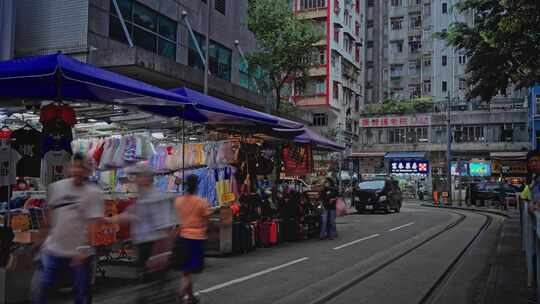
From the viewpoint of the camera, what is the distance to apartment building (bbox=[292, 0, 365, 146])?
55.2 meters

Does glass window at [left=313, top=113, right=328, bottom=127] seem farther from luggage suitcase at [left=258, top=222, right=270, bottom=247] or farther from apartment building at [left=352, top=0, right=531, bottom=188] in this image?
luggage suitcase at [left=258, top=222, right=270, bottom=247]

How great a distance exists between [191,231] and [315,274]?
11.8ft

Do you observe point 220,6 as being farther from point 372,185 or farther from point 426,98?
point 426,98

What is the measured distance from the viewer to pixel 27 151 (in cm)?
963

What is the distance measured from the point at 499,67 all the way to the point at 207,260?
7.70 metres

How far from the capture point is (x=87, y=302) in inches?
224

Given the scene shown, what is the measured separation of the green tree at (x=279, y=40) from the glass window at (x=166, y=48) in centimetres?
555

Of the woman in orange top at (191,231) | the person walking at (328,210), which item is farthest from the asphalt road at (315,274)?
the woman in orange top at (191,231)

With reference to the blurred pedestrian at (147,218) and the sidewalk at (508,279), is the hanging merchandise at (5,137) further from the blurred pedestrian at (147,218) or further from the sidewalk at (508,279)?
the sidewalk at (508,279)

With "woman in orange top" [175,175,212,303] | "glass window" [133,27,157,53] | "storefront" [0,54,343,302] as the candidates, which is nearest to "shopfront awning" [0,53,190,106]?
"storefront" [0,54,343,302]

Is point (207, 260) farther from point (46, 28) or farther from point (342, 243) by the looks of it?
point (46, 28)

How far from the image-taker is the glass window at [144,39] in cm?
2131

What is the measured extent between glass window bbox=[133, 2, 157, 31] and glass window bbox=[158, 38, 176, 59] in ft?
2.25

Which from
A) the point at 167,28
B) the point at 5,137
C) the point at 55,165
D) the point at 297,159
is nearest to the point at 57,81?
the point at 55,165
